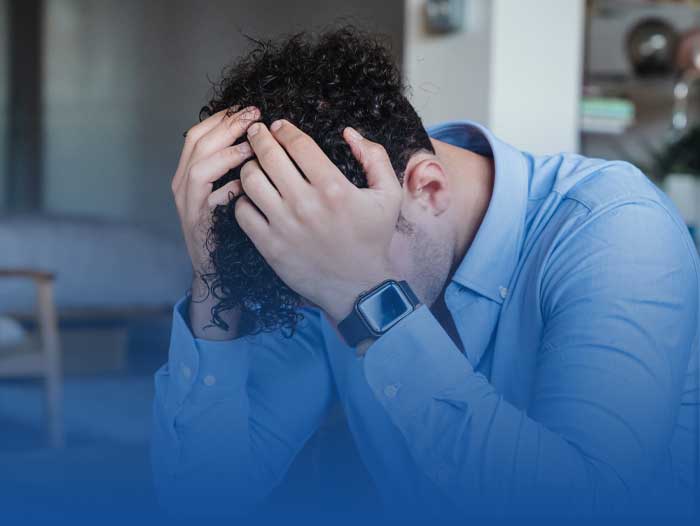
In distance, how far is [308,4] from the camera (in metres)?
5.49

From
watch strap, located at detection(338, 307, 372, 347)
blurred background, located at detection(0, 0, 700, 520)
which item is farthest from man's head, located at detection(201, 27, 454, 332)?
blurred background, located at detection(0, 0, 700, 520)

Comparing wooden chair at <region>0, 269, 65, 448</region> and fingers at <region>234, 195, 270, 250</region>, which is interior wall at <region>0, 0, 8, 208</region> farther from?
fingers at <region>234, 195, 270, 250</region>

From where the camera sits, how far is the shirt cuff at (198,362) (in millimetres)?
1023

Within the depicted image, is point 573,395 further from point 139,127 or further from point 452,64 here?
point 139,127

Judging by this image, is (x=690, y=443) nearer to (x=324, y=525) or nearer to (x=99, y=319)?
(x=324, y=525)

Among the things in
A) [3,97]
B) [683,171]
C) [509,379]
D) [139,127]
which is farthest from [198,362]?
[3,97]

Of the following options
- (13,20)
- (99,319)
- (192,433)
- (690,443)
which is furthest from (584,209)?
(13,20)

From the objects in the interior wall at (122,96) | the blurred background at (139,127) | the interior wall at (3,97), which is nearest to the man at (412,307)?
the blurred background at (139,127)

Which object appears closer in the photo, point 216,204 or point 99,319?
point 216,204

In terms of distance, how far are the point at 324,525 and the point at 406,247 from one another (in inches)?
25.2

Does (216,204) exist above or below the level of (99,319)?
above

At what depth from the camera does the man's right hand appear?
889mm

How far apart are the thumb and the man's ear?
96 mm

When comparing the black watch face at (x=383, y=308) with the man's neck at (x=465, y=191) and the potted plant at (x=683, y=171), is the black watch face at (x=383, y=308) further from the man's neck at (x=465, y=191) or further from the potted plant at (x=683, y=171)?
the potted plant at (x=683, y=171)
